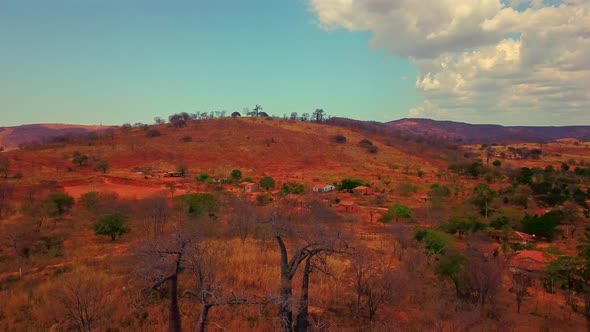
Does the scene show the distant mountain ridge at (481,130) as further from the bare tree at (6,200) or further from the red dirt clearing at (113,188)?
the bare tree at (6,200)

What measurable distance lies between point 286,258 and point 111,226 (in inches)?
437

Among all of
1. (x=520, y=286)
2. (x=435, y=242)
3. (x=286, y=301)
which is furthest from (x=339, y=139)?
(x=286, y=301)

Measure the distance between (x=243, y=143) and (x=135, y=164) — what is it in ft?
54.9

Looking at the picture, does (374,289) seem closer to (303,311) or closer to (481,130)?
(303,311)

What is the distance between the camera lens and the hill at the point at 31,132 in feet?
→ 334

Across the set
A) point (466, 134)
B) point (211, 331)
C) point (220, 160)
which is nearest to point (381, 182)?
point (220, 160)

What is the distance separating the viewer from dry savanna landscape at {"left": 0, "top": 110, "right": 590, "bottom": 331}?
812 cm

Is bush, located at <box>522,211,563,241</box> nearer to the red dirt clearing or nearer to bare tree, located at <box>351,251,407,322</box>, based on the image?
bare tree, located at <box>351,251,407,322</box>

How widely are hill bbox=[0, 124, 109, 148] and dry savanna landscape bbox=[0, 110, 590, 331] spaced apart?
76826mm

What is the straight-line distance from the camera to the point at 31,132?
110 m

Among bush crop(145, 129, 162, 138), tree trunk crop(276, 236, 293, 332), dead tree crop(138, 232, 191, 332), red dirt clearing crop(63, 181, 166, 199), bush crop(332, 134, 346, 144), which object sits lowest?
red dirt clearing crop(63, 181, 166, 199)

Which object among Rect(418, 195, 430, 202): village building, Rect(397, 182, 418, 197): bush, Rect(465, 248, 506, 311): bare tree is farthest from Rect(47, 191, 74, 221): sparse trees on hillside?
Rect(397, 182, 418, 197): bush

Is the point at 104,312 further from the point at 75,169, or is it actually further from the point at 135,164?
the point at 135,164

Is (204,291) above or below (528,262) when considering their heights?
above
